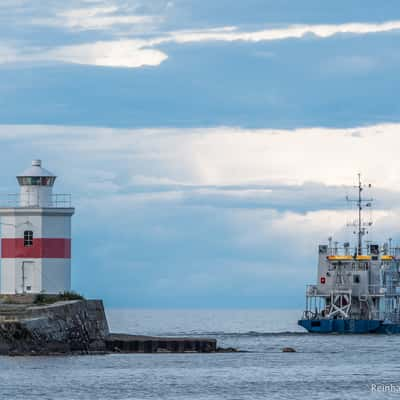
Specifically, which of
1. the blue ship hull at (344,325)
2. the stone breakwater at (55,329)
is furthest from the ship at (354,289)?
the stone breakwater at (55,329)

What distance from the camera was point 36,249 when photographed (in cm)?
6059

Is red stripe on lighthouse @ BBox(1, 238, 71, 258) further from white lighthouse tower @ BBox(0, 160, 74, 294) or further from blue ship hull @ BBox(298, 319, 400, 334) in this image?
blue ship hull @ BBox(298, 319, 400, 334)

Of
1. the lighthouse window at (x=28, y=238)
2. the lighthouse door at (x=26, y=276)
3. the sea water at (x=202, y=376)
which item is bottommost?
the sea water at (x=202, y=376)

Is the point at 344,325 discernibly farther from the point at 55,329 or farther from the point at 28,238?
the point at 55,329

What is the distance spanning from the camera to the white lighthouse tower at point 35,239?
199ft

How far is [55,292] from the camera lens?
201ft

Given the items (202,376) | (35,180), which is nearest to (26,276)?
(35,180)

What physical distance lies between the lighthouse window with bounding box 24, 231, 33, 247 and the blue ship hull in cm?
4134

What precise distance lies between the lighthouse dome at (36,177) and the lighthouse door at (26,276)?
3.44 metres

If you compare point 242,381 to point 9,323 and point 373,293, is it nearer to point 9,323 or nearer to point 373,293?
point 9,323

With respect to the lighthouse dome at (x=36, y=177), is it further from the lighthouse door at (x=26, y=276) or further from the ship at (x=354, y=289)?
the ship at (x=354, y=289)

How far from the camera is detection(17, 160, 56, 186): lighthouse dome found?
199ft

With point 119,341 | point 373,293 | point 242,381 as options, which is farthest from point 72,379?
point 373,293

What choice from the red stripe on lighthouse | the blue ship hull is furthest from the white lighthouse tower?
the blue ship hull
